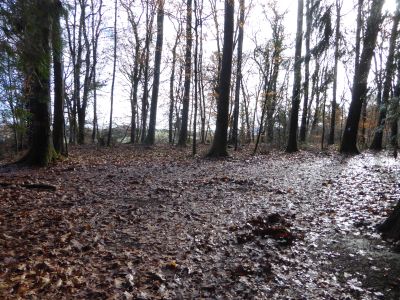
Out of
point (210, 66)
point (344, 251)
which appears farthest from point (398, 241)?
point (210, 66)

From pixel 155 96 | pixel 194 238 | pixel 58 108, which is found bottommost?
pixel 194 238

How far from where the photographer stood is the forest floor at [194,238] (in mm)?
3539

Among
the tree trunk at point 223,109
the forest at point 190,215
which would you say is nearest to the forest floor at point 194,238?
the forest at point 190,215

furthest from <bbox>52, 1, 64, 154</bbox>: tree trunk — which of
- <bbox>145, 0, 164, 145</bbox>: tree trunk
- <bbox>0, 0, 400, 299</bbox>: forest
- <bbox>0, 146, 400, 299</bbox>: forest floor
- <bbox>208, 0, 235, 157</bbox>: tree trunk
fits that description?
<bbox>145, 0, 164, 145</bbox>: tree trunk

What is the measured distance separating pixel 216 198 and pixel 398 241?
12.5ft

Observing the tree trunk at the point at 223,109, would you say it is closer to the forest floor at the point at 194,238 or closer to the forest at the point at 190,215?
the forest at the point at 190,215

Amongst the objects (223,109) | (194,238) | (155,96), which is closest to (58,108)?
(223,109)

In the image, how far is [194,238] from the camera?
Answer: 16.3 feet

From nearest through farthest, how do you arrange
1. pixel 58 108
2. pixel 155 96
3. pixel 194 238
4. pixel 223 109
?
pixel 194 238, pixel 58 108, pixel 223 109, pixel 155 96

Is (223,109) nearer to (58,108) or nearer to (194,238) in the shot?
(58,108)

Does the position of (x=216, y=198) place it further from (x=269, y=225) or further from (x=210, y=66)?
(x=210, y=66)

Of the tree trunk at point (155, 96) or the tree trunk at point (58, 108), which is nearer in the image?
the tree trunk at point (58, 108)

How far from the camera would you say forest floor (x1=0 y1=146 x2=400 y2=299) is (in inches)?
139

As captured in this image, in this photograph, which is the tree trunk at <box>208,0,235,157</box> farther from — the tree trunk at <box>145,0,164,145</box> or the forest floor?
the tree trunk at <box>145,0,164,145</box>
